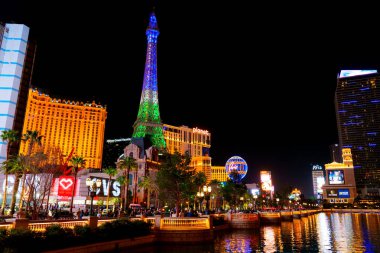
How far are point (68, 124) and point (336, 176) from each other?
477 ft

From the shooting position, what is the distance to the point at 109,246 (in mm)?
23391

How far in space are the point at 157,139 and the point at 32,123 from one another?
191 feet

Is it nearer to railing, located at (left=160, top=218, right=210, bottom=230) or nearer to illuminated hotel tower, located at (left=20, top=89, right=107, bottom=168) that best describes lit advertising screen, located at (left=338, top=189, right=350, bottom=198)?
illuminated hotel tower, located at (left=20, top=89, right=107, bottom=168)

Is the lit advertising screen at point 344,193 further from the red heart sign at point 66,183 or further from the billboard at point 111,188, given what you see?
the red heart sign at point 66,183

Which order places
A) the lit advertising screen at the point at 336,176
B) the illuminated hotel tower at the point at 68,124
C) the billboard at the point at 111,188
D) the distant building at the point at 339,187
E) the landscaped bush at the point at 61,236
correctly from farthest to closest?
1. the lit advertising screen at the point at 336,176
2. the distant building at the point at 339,187
3. the illuminated hotel tower at the point at 68,124
4. the billboard at the point at 111,188
5. the landscaped bush at the point at 61,236

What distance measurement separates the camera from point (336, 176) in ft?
Result: 606

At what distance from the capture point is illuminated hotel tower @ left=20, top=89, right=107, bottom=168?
140 metres

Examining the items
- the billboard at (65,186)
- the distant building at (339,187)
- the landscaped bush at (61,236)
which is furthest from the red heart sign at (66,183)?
the distant building at (339,187)

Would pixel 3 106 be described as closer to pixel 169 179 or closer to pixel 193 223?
pixel 169 179

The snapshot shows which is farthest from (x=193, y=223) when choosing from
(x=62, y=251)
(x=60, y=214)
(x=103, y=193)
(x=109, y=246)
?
(x=103, y=193)

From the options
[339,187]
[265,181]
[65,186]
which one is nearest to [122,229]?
[65,186]

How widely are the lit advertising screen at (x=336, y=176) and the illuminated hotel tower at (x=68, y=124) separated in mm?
126879

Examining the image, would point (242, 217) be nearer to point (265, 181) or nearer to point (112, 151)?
point (265, 181)

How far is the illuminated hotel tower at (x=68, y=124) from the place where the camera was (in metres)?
140
